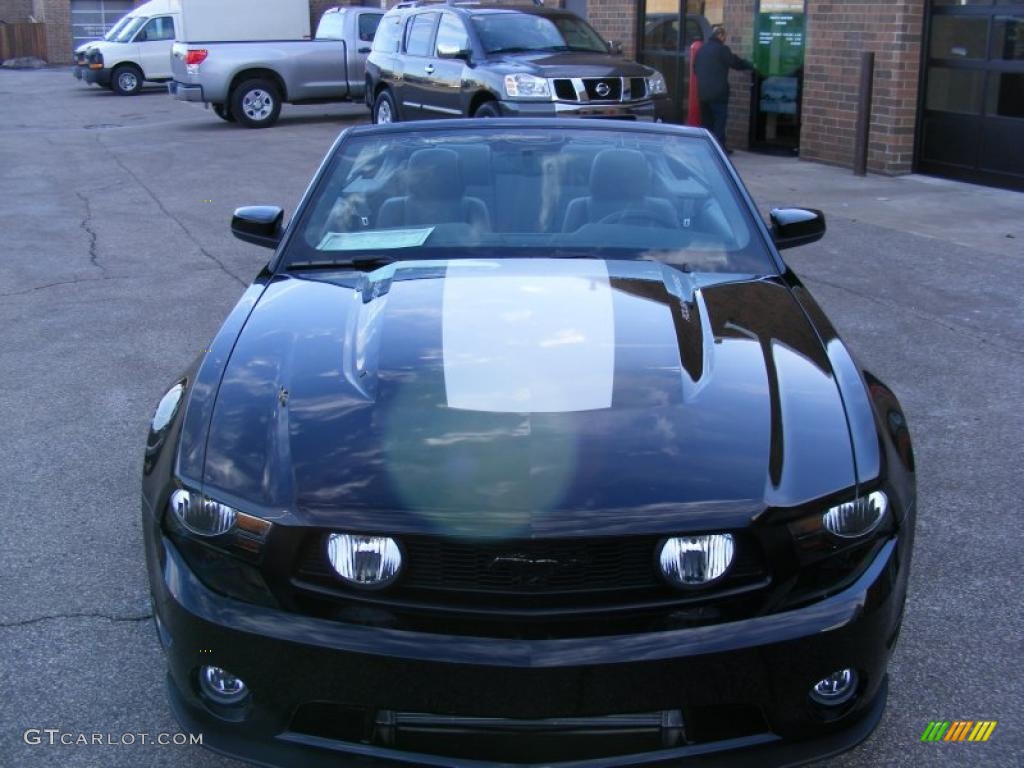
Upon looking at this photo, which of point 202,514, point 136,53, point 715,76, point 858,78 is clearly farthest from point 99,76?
point 202,514

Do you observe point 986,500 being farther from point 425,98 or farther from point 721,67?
point 425,98

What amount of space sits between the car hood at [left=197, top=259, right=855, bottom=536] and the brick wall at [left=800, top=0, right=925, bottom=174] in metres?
10.9

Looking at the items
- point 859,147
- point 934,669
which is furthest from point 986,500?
point 859,147

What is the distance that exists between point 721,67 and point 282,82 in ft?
30.3

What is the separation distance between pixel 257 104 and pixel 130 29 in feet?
40.4

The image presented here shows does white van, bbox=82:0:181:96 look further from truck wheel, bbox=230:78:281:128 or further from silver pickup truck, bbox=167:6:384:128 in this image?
truck wheel, bbox=230:78:281:128

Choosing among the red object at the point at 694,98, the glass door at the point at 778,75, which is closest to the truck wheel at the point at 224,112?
the red object at the point at 694,98

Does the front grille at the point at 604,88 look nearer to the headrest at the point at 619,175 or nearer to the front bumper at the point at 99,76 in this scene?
the headrest at the point at 619,175

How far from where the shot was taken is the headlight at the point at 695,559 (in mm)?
2643

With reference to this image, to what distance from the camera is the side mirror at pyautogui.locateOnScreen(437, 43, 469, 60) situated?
50.2 feet

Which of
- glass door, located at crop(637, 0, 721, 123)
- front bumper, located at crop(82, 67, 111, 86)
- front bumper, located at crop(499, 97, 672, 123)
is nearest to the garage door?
front bumper, located at crop(82, 67, 111, 86)

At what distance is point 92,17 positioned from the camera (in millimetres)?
49969

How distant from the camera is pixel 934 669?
3.50m

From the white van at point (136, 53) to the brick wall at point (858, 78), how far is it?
20.3 metres
